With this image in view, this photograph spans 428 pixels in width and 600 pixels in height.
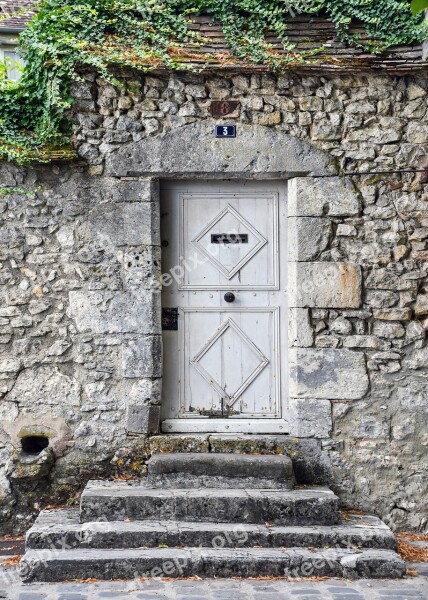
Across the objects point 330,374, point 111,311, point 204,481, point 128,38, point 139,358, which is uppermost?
point 128,38

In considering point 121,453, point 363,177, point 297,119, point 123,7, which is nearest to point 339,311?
point 363,177

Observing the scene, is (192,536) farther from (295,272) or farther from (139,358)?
(295,272)

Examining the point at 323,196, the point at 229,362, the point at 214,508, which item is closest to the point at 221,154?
the point at 323,196

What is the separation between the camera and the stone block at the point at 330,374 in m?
6.18

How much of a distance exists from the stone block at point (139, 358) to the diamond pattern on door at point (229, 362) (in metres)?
0.39

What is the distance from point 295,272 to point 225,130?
1.19 meters

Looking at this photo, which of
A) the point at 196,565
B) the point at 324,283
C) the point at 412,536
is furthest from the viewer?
the point at 324,283

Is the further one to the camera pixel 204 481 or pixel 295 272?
pixel 295 272

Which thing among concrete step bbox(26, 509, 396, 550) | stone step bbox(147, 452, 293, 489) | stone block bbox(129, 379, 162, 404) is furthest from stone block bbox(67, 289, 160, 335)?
concrete step bbox(26, 509, 396, 550)

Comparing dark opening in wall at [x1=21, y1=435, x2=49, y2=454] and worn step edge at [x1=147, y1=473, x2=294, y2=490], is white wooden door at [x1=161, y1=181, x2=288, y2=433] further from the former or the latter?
dark opening in wall at [x1=21, y1=435, x2=49, y2=454]

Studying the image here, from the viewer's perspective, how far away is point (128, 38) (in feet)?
20.5

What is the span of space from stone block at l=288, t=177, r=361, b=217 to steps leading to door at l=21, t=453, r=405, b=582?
187 centimetres

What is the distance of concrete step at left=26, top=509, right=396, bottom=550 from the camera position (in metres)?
5.39

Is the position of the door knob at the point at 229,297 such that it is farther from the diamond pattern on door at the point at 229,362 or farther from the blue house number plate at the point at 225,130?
the blue house number plate at the point at 225,130
